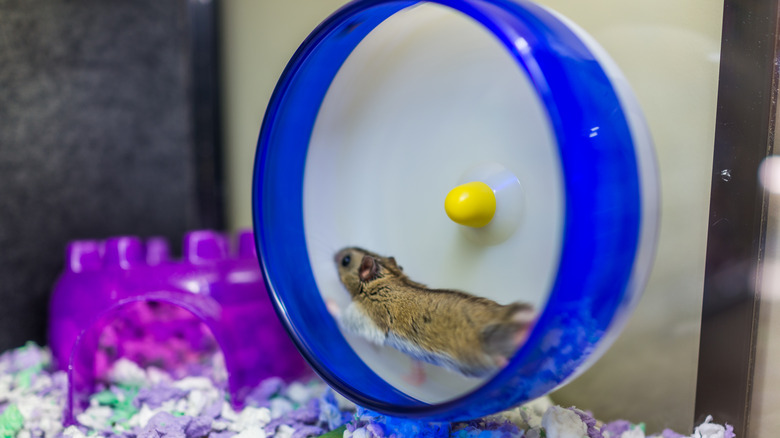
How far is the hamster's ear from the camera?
3.84 feet

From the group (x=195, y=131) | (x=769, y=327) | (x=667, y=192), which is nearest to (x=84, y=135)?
(x=195, y=131)

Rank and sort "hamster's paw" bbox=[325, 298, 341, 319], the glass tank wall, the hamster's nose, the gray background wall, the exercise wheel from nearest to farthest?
the exercise wheel, the hamster's nose, the glass tank wall, "hamster's paw" bbox=[325, 298, 341, 319], the gray background wall

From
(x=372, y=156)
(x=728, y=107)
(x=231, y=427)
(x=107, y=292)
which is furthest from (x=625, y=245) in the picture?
(x=107, y=292)

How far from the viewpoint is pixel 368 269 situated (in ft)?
3.86

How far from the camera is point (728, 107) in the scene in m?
1.04

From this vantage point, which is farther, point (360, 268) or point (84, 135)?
point (84, 135)

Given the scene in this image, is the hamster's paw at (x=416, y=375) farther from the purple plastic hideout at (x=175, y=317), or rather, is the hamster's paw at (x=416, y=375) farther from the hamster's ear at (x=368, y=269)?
the purple plastic hideout at (x=175, y=317)

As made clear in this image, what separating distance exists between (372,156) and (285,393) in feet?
2.04

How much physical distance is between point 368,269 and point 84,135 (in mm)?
1177

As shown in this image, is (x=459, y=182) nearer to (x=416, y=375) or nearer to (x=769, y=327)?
(x=416, y=375)

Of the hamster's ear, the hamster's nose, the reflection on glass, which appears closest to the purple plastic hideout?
the hamster's ear

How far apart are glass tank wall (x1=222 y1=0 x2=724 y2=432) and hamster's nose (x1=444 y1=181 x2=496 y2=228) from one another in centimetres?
40

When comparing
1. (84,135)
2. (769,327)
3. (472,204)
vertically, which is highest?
(84,135)

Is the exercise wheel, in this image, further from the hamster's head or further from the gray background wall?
the gray background wall
